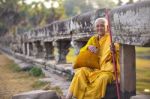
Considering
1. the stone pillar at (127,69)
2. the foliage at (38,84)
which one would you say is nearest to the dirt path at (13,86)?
the foliage at (38,84)

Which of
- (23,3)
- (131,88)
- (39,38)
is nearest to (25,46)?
(39,38)

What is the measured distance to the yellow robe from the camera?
5801 millimetres

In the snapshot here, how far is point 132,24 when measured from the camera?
16.7 ft

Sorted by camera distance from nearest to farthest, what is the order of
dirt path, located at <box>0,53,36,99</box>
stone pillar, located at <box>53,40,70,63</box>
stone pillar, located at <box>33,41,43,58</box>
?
dirt path, located at <box>0,53,36,99</box> < stone pillar, located at <box>53,40,70,63</box> < stone pillar, located at <box>33,41,43,58</box>

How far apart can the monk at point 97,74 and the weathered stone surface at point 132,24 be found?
43 cm

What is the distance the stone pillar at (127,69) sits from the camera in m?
5.61

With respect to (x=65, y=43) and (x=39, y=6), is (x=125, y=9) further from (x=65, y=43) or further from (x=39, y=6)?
(x=39, y=6)

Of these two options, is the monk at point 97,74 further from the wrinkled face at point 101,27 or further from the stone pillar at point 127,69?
the stone pillar at point 127,69

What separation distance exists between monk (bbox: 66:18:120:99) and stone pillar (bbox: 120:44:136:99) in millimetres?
288

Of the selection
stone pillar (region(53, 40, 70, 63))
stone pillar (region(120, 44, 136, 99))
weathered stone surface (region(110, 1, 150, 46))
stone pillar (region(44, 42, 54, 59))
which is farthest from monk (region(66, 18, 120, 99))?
stone pillar (region(44, 42, 54, 59))

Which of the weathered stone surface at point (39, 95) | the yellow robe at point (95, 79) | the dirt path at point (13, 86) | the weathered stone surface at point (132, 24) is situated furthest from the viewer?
the dirt path at point (13, 86)

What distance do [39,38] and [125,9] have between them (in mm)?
8792

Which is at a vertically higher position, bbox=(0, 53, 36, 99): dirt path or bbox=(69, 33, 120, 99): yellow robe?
bbox=(69, 33, 120, 99): yellow robe

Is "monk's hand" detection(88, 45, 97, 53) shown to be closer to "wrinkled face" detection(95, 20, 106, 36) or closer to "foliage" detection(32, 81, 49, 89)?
"wrinkled face" detection(95, 20, 106, 36)
